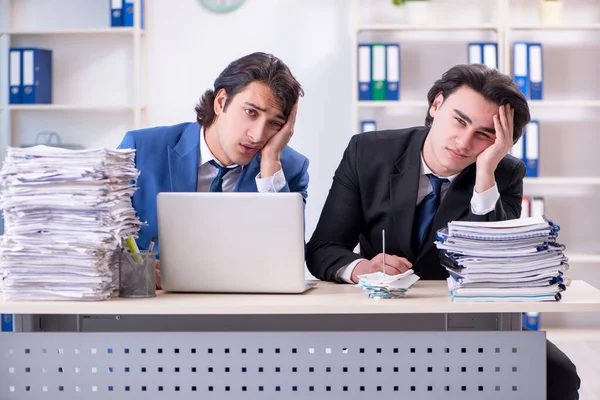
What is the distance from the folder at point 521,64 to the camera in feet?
13.3

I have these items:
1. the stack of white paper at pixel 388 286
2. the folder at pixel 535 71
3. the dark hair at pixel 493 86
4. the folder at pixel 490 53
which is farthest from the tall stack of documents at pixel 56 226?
the folder at pixel 535 71

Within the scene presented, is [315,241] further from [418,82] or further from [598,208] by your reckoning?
[598,208]

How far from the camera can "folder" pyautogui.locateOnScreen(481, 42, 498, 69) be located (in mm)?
4078

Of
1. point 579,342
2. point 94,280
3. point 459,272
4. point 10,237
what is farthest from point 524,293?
point 579,342

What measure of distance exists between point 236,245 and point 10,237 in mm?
486

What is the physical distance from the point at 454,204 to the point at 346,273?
40cm

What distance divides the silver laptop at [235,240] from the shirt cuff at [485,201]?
1.96 feet

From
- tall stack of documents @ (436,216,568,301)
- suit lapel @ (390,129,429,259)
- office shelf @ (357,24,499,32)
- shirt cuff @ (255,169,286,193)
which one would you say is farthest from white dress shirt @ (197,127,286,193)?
office shelf @ (357,24,499,32)

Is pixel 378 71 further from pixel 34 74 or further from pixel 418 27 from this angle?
pixel 34 74

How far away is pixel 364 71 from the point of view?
13.4 feet

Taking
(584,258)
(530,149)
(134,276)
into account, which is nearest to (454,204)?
(134,276)

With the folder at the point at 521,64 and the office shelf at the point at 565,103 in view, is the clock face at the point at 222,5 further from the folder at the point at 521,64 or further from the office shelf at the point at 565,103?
the office shelf at the point at 565,103

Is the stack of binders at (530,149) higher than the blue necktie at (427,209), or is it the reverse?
the stack of binders at (530,149)

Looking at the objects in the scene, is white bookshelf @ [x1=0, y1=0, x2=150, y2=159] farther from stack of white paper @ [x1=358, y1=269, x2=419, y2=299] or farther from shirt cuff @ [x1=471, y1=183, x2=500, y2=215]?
stack of white paper @ [x1=358, y1=269, x2=419, y2=299]
